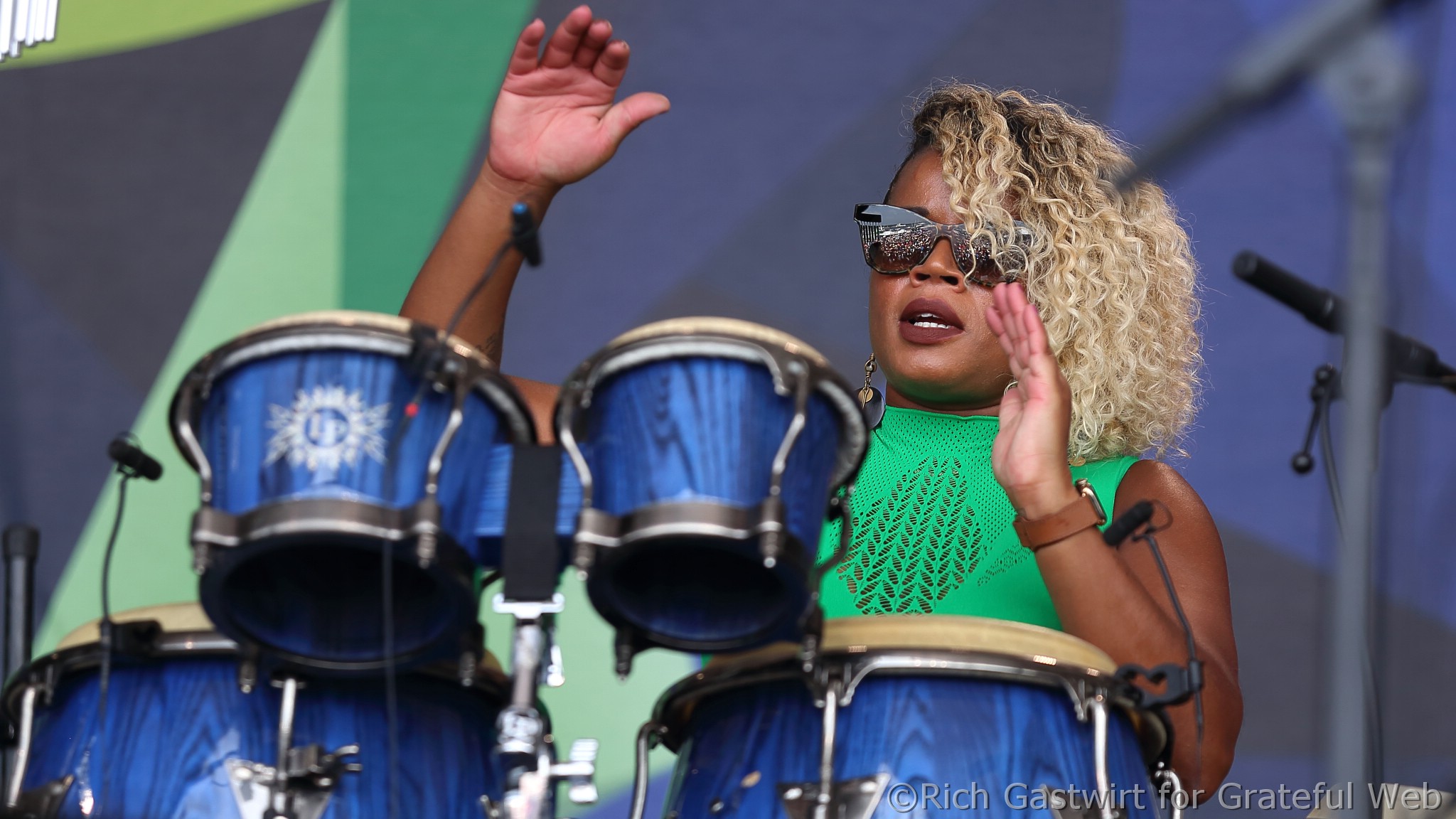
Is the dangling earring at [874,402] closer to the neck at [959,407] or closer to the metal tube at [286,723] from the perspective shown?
the neck at [959,407]

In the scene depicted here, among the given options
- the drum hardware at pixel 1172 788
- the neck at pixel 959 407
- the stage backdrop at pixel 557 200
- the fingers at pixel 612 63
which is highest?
the stage backdrop at pixel 557 200

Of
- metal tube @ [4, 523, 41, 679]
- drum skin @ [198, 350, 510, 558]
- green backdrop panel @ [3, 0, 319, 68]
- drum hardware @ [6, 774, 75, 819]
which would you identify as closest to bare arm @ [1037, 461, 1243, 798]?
drum skin @ [198, 350, 510, 558]

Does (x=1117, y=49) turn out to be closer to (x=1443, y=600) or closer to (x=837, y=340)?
(x=837, y=340)

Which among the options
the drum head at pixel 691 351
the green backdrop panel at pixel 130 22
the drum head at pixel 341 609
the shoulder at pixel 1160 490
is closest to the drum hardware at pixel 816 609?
the drum head at pixel 691 351

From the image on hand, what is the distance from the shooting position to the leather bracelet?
222 centimetres

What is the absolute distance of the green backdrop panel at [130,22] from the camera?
12.6ft

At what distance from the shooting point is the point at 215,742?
1888 mm

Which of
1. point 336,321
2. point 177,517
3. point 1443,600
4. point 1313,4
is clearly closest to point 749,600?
point 336,321

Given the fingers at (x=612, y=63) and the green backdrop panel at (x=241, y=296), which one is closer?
the fingers at (x=612, y=63)

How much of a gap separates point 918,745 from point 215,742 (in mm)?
768

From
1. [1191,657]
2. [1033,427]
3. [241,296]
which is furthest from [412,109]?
[1191,657]

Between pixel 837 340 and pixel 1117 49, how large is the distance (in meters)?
0.89

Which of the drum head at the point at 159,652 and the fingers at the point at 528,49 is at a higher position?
the fingers at the point at 528,49

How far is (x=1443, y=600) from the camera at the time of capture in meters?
1.42
